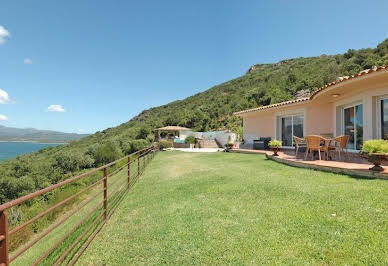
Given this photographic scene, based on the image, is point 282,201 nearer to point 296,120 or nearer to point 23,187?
point 296,120

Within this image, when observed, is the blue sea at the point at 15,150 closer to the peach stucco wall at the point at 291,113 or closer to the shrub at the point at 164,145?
the shrub at the point at 164,145

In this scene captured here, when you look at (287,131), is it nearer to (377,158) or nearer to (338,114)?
(338,114)

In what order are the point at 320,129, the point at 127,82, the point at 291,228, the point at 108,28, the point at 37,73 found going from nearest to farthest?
1. the point at 291,228
2. the point at 320,129
3. the point at 108,28
4. the point at 37,73
5. the point at 127,82

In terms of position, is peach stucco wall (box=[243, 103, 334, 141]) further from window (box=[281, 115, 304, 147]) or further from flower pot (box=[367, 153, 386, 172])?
flower pot (box=[367, 153, 386, 172])

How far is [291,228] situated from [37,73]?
39.0 metres

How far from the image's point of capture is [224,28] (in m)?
22.1

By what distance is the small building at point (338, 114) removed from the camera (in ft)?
21.6

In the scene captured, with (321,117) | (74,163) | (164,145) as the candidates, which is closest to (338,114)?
(321,117)

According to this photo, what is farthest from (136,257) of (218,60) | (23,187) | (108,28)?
(218,60)

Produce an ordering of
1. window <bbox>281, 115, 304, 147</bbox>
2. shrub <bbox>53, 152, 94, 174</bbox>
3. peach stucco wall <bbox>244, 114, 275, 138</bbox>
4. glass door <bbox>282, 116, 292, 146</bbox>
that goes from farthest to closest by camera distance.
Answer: shrub <bbox>53, 152, 94, 174</bbox>, peach stucco wall <bbox>244, 114, 275, 138</bbox>, glass door <bbox>282, 116, 292, 146</bbox>, window <bbox>281, 115, 304, 147</bbox>

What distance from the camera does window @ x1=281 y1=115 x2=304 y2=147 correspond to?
11.5 m

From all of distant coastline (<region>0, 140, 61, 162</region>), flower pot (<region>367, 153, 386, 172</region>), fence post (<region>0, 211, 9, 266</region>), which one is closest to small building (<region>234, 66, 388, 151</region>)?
flower pot (<region>367, 153, 386, 172</region>)

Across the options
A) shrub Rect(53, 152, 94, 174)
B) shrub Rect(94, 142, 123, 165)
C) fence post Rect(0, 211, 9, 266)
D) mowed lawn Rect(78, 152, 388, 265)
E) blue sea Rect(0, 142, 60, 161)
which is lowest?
blue sea Rect(0, 142, 60, 161)

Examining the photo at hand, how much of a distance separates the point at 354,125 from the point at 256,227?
7822 mm
